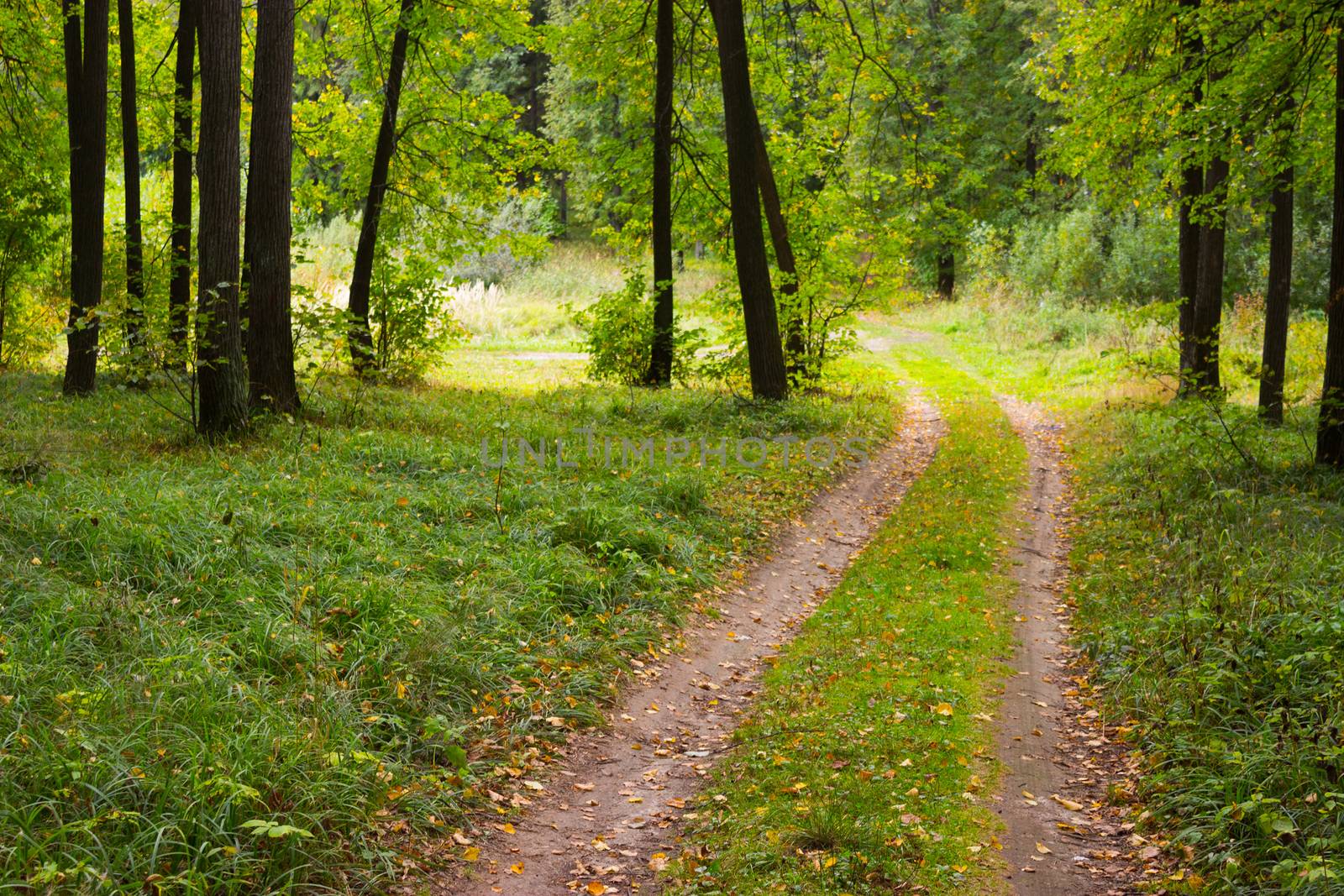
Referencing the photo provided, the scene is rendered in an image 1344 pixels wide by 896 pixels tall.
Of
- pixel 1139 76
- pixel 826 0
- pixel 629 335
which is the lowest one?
pixel 629 335

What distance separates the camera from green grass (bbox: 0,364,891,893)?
3.51m

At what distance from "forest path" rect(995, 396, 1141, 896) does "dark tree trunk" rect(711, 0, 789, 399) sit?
6062 mm

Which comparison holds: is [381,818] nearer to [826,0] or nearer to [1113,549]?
[1113,549]

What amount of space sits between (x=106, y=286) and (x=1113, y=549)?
14809 millimetres

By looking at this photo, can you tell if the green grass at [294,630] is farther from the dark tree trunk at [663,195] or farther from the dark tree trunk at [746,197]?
the dark tree trunk at [663,195]

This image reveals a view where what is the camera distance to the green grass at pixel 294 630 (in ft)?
11.5

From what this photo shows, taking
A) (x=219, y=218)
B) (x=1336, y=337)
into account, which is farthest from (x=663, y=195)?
(x=1336, y=337)

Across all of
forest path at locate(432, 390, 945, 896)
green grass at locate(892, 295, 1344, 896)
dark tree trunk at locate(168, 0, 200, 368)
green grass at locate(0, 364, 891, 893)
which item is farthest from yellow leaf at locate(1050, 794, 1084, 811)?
dark tree trunk at locate(168, 0, 200, 368)

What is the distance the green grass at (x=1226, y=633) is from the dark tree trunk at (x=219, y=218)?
7.73 meters

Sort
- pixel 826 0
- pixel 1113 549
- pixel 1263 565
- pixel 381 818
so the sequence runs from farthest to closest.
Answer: pixel 826 0, pixel 1113 549, pixel 1263 565, pixel 381 818

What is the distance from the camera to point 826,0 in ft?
39.9

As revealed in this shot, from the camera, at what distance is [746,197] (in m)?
13.1

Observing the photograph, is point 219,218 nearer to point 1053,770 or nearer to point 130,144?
point 130,144

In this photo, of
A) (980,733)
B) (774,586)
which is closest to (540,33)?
(774,586)
